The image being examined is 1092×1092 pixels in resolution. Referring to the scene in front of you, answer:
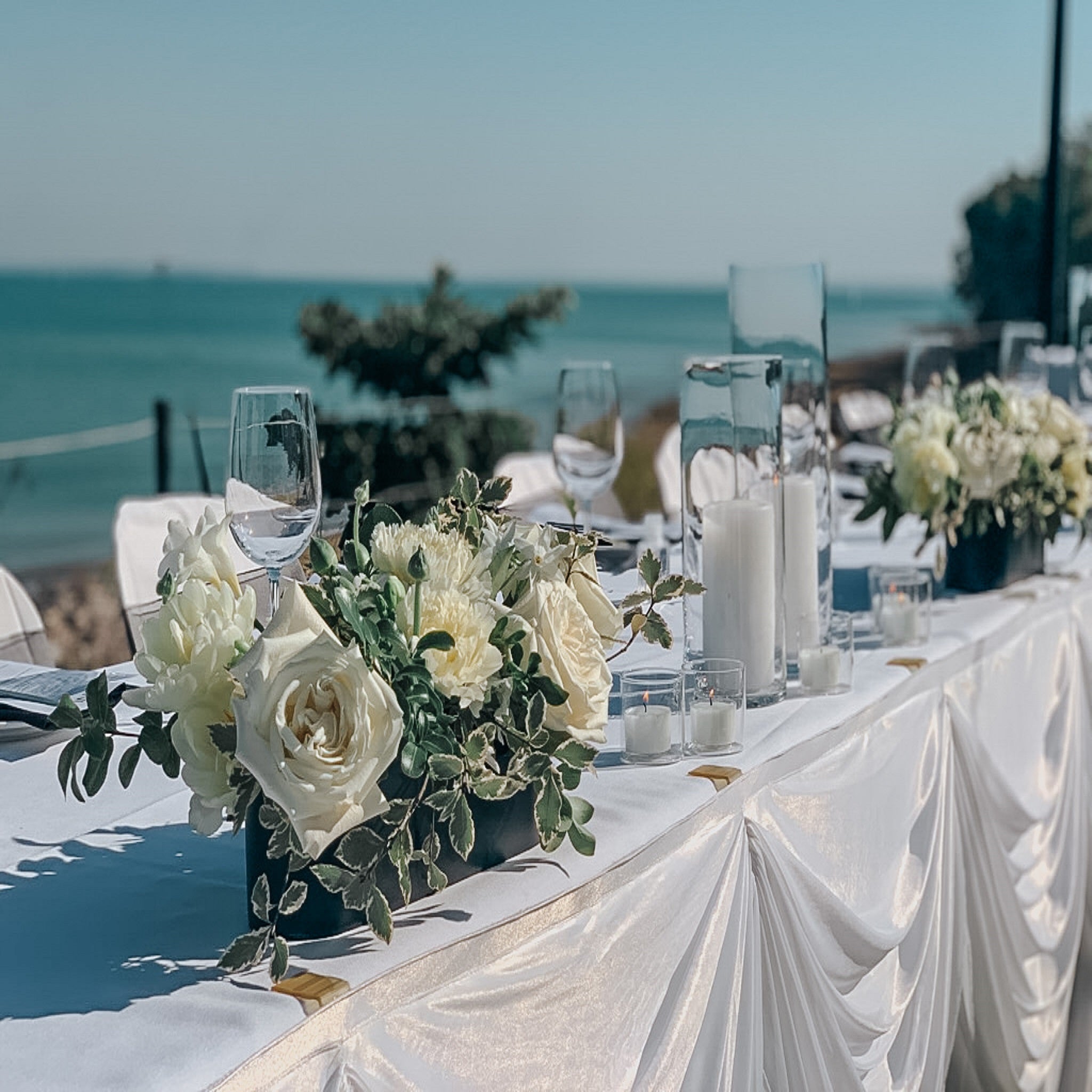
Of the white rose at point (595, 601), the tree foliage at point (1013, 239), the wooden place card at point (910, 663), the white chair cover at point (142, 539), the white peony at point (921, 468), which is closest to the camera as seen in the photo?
the white rose at point (595, 601)

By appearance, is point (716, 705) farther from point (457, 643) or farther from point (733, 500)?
point (457, 643)

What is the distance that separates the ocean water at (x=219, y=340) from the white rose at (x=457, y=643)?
85.0ft

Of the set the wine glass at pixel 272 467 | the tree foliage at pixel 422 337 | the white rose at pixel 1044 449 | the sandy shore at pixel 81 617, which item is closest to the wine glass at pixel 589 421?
the white rose at pixel 1044 449

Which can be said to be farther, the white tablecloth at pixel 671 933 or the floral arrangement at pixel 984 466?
the floral arrangement at pixel 984 466

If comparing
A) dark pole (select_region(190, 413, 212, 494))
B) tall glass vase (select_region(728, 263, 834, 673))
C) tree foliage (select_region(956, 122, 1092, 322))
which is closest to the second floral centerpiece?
tall glass vase (select_region(728, 263, 834, 673))

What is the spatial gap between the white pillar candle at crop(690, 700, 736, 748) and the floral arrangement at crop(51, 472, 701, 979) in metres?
0.33

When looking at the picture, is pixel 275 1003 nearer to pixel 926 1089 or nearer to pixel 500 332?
pixel 926 1089

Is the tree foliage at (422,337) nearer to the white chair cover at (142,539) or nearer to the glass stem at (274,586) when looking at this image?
the white chair cover at (142,539)

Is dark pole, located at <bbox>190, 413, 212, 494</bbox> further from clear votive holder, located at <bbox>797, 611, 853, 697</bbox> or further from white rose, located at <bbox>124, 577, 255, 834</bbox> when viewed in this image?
white rose, located at <bbox>124, 577, 255, 834</bbox>

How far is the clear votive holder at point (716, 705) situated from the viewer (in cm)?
138

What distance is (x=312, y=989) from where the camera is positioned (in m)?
0.90

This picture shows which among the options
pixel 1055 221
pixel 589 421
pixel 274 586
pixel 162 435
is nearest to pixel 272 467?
pixel 274 586

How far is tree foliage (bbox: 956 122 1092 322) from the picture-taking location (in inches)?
673

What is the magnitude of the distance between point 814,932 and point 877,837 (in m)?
0.22
